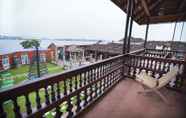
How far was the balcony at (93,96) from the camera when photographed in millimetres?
1082

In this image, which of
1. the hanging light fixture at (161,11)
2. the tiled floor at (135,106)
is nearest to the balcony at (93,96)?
the tiled floor at (135,106)

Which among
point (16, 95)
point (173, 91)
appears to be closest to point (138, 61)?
point (173, 91)

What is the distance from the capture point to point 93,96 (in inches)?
86.3

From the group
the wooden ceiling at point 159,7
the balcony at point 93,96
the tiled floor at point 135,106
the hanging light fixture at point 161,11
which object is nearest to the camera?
the balcony at point 93,96

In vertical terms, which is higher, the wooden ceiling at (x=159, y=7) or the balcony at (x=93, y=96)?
the wooden ceiling at (x=159, y=7)

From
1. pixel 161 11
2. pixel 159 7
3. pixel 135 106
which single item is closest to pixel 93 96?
pixel 135 106

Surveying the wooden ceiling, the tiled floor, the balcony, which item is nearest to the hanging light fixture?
the wooden ceiling

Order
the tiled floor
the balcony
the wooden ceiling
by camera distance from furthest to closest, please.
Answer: the wooden ceiling, the tiled floor, the balcony

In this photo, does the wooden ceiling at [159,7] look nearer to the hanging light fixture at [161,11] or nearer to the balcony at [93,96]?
the hanging light fixture at [161,11]

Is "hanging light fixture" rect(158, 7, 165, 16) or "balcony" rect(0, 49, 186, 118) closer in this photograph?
"balcony" rect(0, 49, 186, 118)

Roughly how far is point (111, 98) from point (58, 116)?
1160 mm

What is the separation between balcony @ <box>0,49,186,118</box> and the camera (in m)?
1.08

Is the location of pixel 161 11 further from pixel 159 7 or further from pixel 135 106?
pixel 135 106

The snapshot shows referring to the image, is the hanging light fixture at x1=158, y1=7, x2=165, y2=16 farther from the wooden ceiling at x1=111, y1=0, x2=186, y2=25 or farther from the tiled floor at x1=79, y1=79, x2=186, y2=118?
the tiled floor at x1=79, y1=79, x2=186, y2=118
